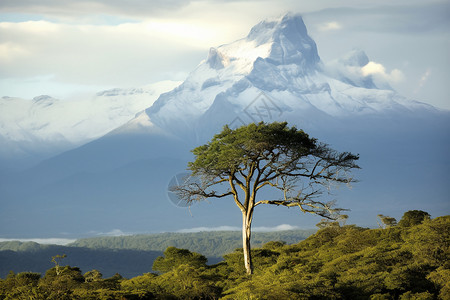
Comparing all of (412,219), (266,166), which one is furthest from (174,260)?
(412,219)

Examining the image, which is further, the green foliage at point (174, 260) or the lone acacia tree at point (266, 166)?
the green foliage at point (174, 260)

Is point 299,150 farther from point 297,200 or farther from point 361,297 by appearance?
point 361,297

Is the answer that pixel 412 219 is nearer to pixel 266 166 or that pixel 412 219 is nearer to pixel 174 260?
pixel 174 260

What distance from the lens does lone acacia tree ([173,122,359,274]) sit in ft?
140

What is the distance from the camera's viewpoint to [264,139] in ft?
140

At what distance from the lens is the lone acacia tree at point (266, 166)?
42.7 meters

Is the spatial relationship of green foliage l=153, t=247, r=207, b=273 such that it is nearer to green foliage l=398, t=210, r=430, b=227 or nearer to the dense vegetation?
the dense vegetation

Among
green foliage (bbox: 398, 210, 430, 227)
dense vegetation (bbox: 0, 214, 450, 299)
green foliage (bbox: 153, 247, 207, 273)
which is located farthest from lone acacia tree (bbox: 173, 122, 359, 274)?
→ green foliage (bbox: 398, 210, 430, 227)

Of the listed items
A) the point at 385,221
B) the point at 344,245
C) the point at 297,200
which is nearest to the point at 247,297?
the point at 297,200

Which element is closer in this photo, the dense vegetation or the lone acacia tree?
the dense vegetation

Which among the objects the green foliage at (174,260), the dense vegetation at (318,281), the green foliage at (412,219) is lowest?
the dense vegetation at (318,281)

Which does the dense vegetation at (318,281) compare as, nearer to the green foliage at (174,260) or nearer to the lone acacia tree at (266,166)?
the lone acacia tree at (266,166)

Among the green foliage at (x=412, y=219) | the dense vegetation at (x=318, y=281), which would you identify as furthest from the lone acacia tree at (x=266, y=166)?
the green foliage at (x=412, y=219)

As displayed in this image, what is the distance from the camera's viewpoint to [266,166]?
4384cm
